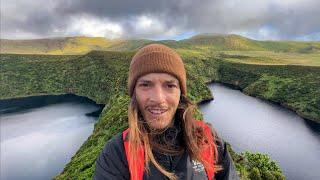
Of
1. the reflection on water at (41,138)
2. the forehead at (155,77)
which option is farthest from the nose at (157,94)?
the reflection on water at (41,138)

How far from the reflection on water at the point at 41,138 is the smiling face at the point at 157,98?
73.3 m

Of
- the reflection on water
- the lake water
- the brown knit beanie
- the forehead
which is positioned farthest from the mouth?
the lake water

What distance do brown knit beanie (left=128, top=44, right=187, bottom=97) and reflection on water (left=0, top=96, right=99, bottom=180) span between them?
73268mm

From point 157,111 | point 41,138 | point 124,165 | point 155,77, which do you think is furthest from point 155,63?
point 41,138

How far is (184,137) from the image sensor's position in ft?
20.0

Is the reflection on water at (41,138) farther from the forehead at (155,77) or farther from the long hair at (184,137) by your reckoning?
the forehead at (155,77)

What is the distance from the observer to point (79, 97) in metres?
190

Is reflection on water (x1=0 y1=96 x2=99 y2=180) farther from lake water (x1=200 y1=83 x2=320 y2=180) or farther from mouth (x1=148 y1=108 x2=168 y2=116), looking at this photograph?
mouth (x1=148 y1=108 x2=168 y2=116)

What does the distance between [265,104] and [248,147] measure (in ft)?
232

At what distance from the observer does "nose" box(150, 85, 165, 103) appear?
19.6 ft

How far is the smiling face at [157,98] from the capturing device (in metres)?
6.00

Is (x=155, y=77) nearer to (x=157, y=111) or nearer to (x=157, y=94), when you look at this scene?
(x=157, y=94)

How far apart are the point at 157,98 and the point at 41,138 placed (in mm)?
105092

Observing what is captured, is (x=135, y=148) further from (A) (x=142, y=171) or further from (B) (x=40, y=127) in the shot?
(B) (x=40, y=127)
